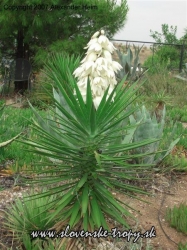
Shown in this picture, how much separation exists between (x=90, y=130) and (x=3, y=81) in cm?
913

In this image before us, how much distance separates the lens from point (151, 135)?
408 centimetres

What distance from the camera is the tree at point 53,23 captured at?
10.0 metres

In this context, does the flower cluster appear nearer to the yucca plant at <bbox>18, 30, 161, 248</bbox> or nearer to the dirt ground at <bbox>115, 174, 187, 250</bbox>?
→ the yucca plant at <bbox>18, 30, 161, 248</bbox>

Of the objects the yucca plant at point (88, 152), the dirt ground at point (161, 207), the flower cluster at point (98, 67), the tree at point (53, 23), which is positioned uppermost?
the tree at point (53, 23)

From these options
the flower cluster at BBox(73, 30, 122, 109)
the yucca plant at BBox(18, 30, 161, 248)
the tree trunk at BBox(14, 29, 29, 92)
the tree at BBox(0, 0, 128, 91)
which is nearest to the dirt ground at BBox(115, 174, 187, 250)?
the yucca plant at BBox(18, 30, 161, 248)

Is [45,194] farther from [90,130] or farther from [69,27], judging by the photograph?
[69,27]

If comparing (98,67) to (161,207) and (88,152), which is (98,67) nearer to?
(88,152)

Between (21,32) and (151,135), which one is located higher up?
(21,32)

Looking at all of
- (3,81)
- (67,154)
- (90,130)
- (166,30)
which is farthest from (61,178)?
(166,30)

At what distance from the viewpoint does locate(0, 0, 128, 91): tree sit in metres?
10.0

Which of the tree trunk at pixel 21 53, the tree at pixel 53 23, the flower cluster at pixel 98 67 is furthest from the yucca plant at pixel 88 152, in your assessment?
the tree trunk at pixel 21 53

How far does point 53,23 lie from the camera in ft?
34.3

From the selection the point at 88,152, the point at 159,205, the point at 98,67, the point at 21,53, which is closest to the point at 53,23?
the point at 21,53

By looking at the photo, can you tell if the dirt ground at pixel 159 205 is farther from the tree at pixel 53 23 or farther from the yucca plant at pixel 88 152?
the tree at pixel 53 23
